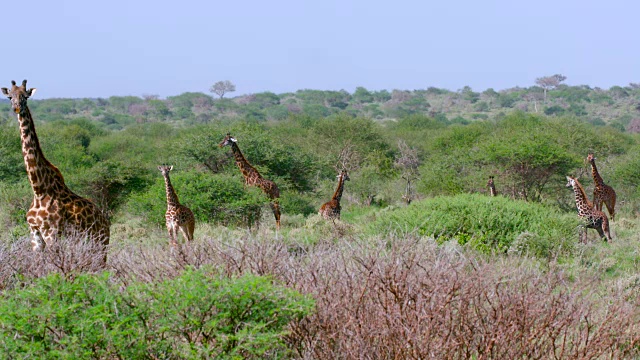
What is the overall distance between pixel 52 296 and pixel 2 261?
1739 millimetres

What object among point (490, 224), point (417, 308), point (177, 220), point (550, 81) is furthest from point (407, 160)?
point (550, 81)

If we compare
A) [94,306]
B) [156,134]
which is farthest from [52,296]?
[156,134]

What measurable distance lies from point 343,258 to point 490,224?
19.6 feet

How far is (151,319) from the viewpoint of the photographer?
4.64 metres

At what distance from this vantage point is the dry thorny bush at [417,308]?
479 cm

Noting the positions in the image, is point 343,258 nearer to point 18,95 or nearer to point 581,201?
point 18,95

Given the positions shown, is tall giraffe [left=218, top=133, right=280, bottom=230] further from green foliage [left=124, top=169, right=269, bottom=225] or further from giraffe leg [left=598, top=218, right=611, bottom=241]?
giraffe leg [left=598, top=218, right=611, bottom=241]

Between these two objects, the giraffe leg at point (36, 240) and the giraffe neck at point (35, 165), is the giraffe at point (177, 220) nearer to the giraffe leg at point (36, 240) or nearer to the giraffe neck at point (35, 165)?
the giraffe neck at point (35, 165)

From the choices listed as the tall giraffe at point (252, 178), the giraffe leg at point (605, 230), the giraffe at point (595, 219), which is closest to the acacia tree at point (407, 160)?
the tall giraffe at point (252, 178)

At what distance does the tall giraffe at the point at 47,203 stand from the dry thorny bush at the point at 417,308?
1.48 meters

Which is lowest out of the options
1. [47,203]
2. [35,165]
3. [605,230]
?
[605,230]

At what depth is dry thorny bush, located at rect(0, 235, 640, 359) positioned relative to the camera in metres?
4.79

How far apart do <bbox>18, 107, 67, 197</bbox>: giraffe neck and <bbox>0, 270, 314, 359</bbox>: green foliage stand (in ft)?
9.54

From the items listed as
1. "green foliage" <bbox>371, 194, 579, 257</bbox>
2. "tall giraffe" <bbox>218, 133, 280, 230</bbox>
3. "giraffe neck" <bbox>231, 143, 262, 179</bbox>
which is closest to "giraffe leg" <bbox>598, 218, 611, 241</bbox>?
"green foliage" <bbox>371, 194, 579, 257</bbox>
